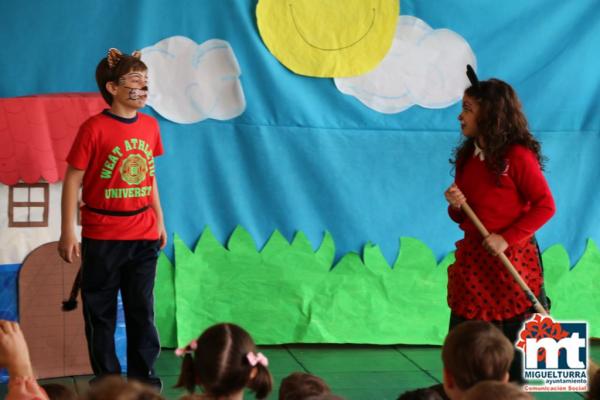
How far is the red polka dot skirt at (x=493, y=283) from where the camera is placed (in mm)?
3369

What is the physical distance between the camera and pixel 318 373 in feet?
14.2

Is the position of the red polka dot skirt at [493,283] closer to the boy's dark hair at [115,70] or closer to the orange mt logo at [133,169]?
the orange mt logo at [133,169]

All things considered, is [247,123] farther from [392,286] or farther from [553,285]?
[553,285]

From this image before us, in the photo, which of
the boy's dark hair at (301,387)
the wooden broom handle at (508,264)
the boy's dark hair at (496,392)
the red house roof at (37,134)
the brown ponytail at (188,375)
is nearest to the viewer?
the boy's dark hair at (496,392)

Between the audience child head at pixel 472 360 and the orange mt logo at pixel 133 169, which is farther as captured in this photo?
the orange mt logo at pixel 133 169

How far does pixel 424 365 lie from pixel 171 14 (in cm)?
210

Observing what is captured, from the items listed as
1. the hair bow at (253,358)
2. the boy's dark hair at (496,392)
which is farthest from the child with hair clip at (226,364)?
the boy's dark hair at (496,392)

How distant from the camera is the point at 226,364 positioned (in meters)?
2.42

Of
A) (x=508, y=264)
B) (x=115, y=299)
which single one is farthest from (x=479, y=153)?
(x=115, y=299)

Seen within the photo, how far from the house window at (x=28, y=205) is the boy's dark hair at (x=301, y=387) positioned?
1988 millimetres

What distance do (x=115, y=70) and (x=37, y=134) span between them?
0.63 meters

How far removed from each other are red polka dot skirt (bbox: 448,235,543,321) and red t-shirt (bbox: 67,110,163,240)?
1260 millimetres

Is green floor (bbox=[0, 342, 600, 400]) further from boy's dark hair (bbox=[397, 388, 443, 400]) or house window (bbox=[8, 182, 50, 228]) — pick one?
boy's dark hair (bbox=[397, 388, 443, 400])

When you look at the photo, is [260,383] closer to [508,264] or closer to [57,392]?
[57,392]
